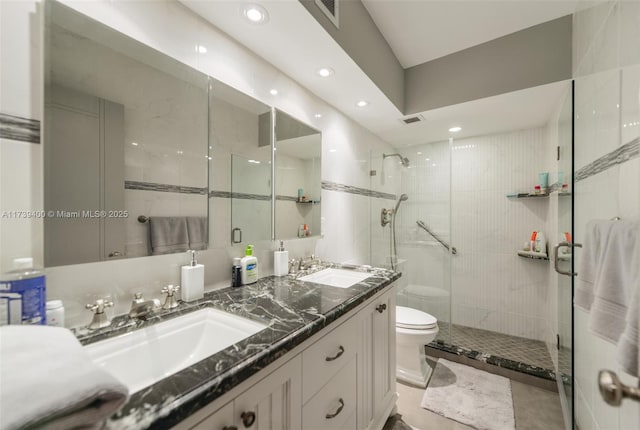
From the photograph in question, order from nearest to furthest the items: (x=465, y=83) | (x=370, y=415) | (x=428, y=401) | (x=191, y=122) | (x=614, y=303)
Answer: (x=614, y=303) → (x=191, y=122) → (x=370, y=415) → (x=428, y=401) → (x=465, y=83)

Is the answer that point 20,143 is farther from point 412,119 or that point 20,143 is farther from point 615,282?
point 412,119

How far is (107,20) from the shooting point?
0.88 meters

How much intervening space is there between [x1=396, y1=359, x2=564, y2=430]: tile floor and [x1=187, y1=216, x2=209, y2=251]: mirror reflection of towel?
165 centimetres

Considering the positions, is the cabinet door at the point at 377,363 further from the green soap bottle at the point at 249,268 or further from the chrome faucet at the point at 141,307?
the chrome faucet at the point at 141,307

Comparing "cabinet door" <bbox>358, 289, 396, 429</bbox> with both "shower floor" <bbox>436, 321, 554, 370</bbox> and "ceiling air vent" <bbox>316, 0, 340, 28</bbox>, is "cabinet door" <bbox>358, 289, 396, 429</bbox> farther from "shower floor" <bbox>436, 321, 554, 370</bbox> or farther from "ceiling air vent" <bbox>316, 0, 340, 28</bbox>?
"ceiling air vent" <bbox>316, 0, 340, 28</bbox>

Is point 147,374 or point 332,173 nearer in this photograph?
point 147,374

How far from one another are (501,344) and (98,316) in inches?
122

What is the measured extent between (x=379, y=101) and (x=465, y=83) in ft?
2.18

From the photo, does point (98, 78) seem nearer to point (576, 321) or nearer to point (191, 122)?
point (191, 122)

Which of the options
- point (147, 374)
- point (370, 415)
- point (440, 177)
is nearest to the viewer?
point (147, 374)

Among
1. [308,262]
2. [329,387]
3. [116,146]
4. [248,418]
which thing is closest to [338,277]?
[308,262]

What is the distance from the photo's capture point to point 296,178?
1701mm

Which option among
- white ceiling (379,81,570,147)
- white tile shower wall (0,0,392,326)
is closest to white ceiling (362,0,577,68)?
white ceiling (379,81,570,147)

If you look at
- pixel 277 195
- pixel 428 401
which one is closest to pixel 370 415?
pixel 428 401
